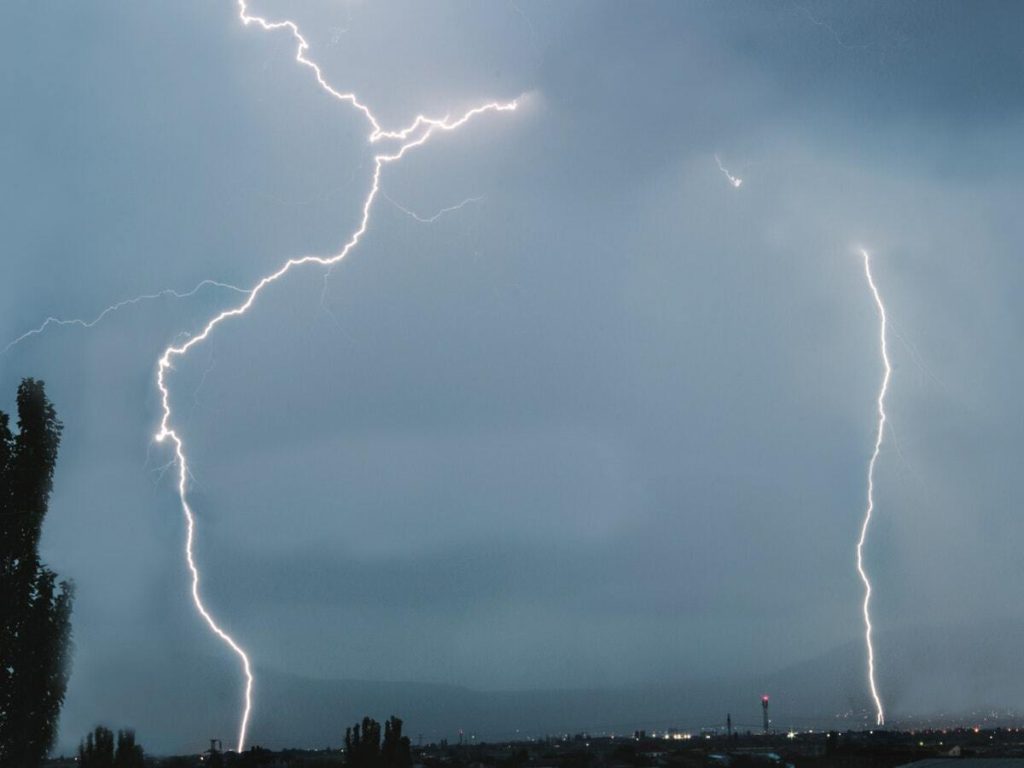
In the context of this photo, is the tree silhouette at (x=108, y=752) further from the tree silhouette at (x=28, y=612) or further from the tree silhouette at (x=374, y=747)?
the tree silhouette at (x=374, y=747)

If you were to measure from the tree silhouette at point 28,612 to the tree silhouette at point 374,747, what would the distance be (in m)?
8.50

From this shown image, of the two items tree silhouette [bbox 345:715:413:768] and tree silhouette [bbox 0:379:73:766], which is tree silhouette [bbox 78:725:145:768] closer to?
tree silhouette [bbox 0:379:73:766]

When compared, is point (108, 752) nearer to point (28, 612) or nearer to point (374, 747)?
point (28, 612)

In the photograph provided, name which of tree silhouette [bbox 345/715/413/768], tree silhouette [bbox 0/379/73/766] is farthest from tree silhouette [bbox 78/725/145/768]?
tree silhouette [bbox 345/715/413/768]

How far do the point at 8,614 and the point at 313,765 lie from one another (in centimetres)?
2134

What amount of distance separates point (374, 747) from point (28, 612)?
9.84m

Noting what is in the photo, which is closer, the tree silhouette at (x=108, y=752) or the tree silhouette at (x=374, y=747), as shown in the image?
the tree silhouette at (x=108, y=752)

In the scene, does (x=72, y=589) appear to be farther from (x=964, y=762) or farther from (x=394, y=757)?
(x=964, y=762)

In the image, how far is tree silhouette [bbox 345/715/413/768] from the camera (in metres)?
25.0

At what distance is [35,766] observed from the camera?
17.6m

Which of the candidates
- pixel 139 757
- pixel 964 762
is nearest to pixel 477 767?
pixel 964 762

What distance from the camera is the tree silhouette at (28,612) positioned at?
17.1 metres

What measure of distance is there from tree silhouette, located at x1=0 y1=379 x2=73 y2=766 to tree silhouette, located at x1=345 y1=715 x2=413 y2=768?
8504mm

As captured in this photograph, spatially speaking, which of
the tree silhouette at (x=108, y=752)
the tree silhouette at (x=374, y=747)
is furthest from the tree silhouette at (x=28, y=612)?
the tree silhouette at (x=374, y=747)
